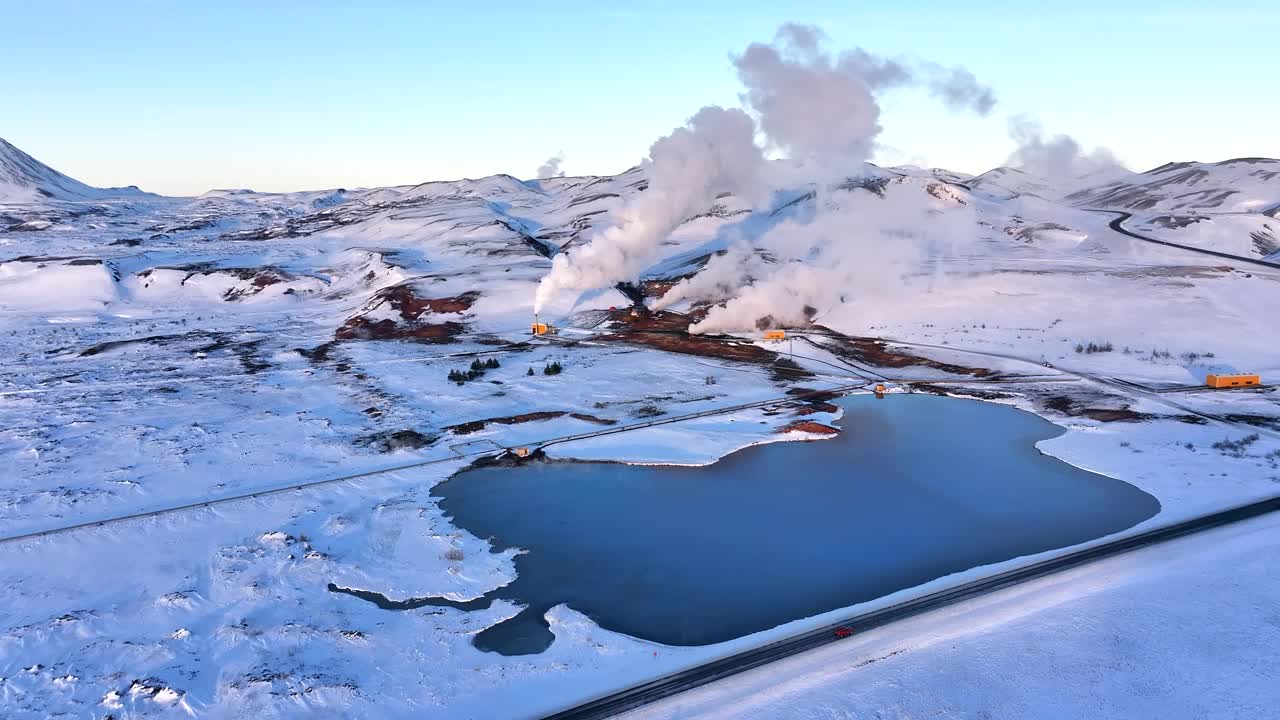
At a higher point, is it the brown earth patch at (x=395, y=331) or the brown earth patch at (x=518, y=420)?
the brown earth patch at (x=395, y=331)

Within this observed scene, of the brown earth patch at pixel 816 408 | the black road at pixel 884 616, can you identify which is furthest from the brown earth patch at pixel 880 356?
the black road at pixel 884 616

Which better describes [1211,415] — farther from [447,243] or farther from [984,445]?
[447,243]

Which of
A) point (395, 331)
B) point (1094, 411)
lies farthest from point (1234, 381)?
point (395, 331)

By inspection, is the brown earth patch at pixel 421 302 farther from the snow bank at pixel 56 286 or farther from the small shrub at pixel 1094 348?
the small shrub at pixel 1094 348

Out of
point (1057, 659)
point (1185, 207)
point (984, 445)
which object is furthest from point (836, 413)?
point (1185, 207)

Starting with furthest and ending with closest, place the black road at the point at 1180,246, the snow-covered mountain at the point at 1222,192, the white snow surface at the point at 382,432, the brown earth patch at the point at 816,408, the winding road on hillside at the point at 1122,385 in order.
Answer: the snow-covered mountain at the point at 1222,192
the black road at the point at 1180,246
the brown earth patch at the point at 816,408
the winding road on hillside at the point at 1122,385
the white snow surface at the point at 382,432

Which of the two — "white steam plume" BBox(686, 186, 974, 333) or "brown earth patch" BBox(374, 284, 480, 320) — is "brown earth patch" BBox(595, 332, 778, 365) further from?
"brown earth patch" BBox(374, 284, 480, 320)
